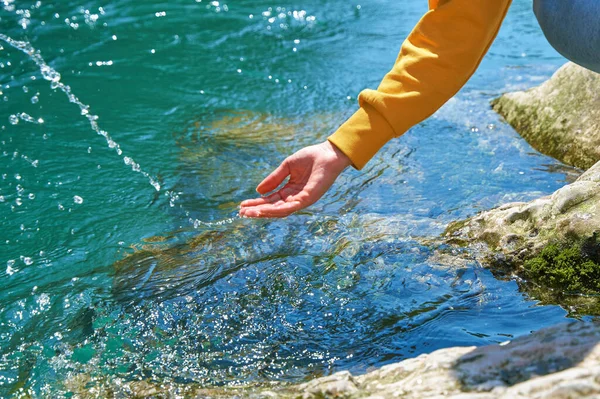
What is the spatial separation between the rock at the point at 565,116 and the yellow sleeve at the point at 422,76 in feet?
9.49

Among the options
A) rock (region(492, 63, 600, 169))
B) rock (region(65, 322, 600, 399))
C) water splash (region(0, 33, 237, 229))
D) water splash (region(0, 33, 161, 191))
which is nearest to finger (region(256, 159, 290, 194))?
rock (region(65, 322, 600, 399))

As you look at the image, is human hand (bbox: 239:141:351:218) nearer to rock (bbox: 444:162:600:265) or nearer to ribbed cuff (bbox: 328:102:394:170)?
ribbed cuff (bbox: 328:102:394:170)

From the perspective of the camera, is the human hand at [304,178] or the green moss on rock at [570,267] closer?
the human hand at [304,178]

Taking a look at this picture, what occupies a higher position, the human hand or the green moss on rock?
the human hand

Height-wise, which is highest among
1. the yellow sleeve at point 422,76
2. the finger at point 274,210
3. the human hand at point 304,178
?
the yellow sleeve at point 422,76

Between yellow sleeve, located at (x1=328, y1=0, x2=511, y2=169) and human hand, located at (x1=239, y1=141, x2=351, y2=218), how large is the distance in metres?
0.05

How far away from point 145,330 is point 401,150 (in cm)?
285

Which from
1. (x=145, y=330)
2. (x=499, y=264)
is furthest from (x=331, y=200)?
(x=145, y=330)

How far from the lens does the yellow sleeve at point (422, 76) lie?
7.84 feet

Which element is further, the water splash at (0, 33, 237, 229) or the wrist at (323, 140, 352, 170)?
the water splash at (0, 33, 237, 229)

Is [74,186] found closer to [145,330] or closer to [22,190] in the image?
[22,190]

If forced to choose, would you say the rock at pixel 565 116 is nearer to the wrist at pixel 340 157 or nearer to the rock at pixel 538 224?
the rock at pixel 538 224

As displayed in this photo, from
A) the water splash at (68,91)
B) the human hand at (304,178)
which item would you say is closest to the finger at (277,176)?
the human hand at (304,178)

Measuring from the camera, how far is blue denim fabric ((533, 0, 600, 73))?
2.34 metres
